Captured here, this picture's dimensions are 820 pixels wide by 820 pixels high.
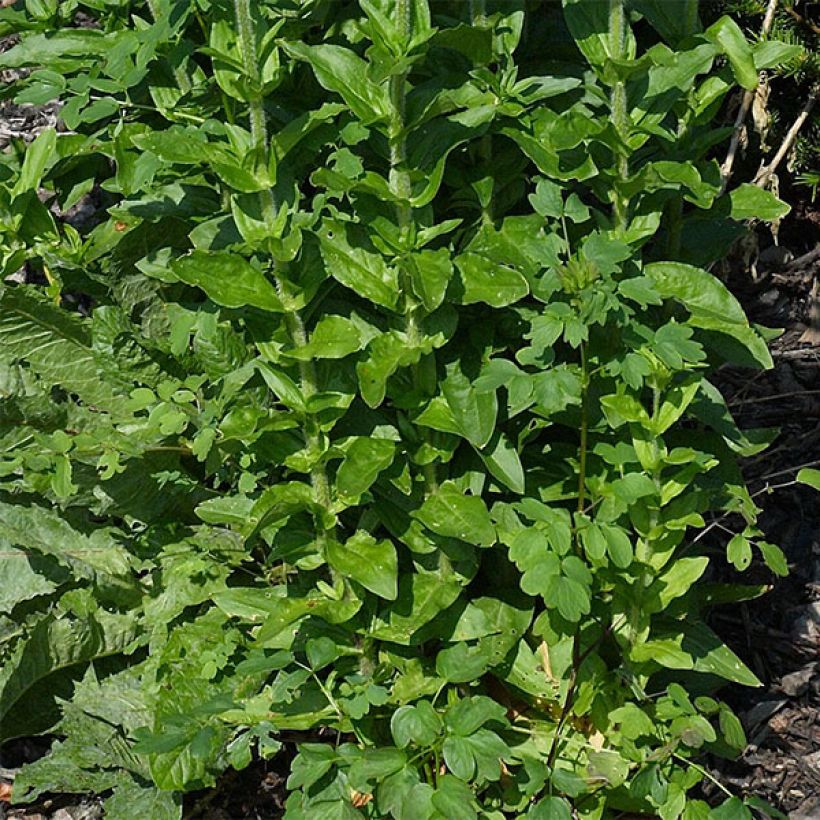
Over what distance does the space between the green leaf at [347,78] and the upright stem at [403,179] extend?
0.11 feet

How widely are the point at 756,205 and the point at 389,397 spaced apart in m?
0.93

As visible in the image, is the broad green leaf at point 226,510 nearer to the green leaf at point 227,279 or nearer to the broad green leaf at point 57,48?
the green leaf at point 227,279

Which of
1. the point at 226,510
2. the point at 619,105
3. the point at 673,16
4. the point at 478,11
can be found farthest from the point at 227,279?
the point at 673,16

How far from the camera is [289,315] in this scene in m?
2.64

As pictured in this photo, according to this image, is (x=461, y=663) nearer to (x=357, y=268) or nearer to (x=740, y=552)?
(x=740, y=552)

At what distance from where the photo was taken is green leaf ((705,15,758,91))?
2518 millimetres

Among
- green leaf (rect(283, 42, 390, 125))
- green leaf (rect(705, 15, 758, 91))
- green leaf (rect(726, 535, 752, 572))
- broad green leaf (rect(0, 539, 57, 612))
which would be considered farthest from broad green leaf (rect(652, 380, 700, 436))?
broad green leaf (rect(0, 539, 57, 612))

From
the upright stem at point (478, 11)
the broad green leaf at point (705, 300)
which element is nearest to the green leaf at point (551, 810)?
the broad green leaf at point (705, 300)

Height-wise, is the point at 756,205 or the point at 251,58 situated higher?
the point at 251,58

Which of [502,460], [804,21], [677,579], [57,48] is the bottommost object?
[677,579]

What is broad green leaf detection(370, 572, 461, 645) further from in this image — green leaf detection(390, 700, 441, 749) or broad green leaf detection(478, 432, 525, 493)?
broad green leaf detection(478, 432, 525, 493)

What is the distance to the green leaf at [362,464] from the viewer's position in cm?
262

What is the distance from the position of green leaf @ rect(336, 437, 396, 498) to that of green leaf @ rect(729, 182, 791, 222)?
0.93 metres

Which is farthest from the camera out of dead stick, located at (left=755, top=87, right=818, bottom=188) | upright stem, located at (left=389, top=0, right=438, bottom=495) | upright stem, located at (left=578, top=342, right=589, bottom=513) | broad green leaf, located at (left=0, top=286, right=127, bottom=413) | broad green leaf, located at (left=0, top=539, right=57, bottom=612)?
dead stick, located at (left=755, top=87, right=818, bottom=188)
